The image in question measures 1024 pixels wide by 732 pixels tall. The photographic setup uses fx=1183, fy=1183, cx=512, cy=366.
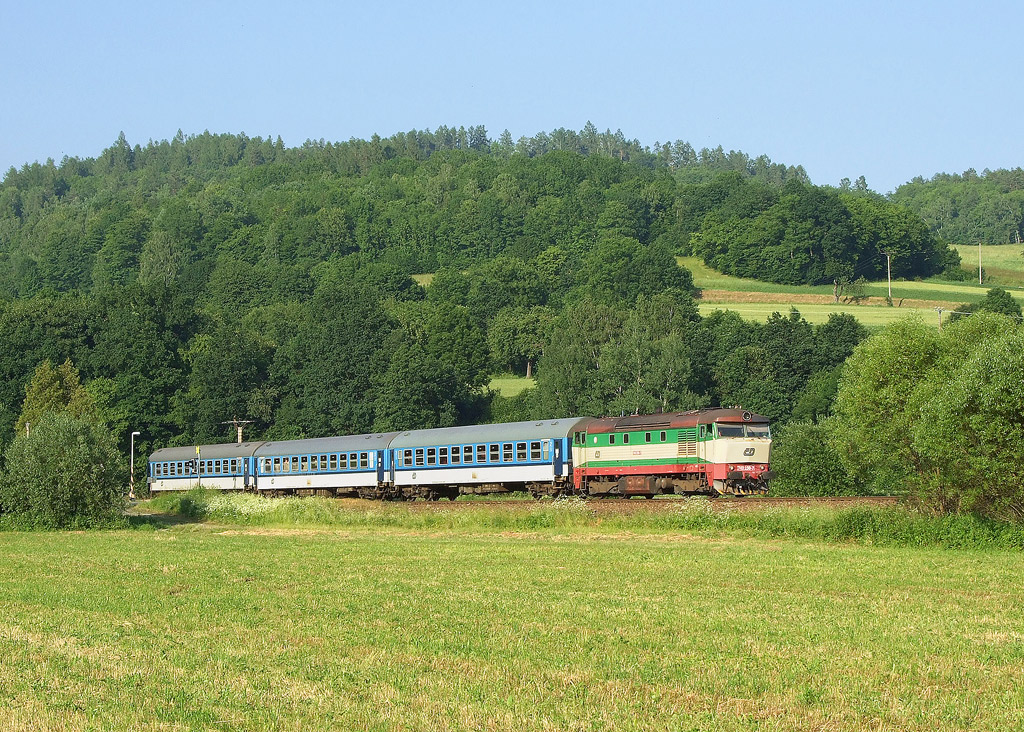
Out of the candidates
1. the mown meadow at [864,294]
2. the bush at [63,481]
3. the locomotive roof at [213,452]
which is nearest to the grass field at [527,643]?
the bush at [63,481]

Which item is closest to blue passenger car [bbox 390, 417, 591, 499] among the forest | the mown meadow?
the forest

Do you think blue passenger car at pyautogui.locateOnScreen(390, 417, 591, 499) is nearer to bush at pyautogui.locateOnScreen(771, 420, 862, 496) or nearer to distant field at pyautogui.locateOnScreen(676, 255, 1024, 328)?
bush at pyautogui.locateOnScreen(771, 420, 862, 496)

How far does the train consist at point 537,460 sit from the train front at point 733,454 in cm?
4

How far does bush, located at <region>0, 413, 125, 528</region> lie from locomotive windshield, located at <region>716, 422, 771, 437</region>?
2584 cm

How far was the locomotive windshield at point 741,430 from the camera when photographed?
46.4m

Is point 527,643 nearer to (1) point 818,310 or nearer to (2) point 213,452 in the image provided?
(2) point 213,452

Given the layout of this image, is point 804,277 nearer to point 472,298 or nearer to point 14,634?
point 472,298

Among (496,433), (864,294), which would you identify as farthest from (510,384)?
(496,433)

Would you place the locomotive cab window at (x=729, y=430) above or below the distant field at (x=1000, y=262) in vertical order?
below

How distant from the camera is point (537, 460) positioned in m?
53.0

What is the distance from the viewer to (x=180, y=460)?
80.9 m

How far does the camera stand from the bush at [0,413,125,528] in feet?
165

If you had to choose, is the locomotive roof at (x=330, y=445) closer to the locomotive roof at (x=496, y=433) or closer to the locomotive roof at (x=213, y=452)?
the locomotive roof at (x=496, y=433)

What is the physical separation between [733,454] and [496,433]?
43.0 feet
